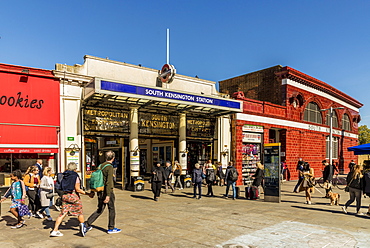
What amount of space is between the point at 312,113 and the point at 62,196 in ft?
82.5

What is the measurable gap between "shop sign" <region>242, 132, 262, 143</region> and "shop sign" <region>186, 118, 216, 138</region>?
2.57 meters

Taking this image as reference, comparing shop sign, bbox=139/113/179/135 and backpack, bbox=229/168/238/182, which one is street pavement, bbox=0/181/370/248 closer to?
backpack, bbox=229/168/238/182

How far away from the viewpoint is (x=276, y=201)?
12336 millimetres

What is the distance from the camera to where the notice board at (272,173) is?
12384 mm

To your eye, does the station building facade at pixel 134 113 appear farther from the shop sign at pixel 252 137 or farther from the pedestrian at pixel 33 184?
the pedestrian at pixel 33 184

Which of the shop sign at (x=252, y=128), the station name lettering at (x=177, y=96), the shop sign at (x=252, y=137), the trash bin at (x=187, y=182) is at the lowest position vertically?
the trash bin at (x=187, y=182)

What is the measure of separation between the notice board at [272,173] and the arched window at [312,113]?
1491cm

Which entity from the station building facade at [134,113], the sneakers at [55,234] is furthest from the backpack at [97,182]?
the station building facade at [134,113]

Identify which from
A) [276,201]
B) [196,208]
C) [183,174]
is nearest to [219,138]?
[183,174]

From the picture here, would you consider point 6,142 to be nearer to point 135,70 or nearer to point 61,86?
point 61,86

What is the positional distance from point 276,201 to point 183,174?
21.2ft

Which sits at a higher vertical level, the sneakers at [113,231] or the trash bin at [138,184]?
the sneakers at [113,231]

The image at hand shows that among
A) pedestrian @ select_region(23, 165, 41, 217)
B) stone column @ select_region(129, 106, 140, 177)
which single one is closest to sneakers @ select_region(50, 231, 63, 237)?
pedestrian @ select_region(23, 165, 41, 217)

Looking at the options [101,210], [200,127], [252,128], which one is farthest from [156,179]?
[252,128]
